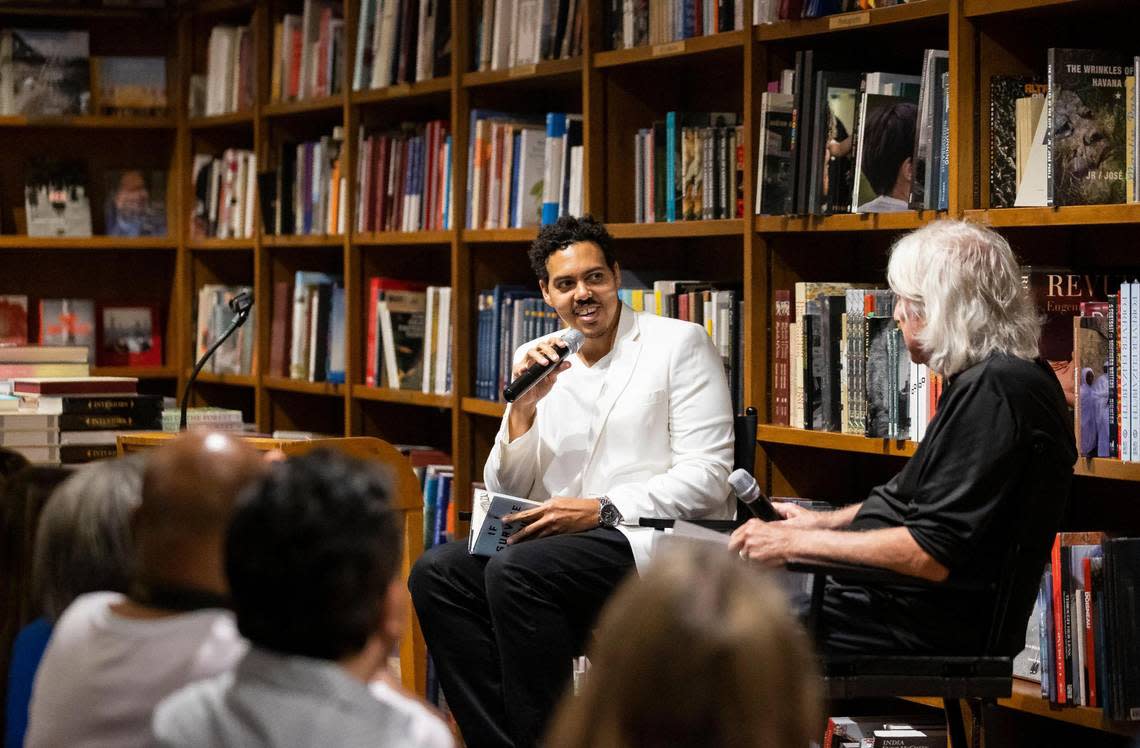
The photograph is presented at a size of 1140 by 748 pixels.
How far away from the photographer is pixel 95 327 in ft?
18.7

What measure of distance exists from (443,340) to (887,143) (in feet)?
5.45

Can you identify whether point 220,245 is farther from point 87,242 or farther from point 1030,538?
point 1030,538

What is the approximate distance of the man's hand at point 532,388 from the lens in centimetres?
304

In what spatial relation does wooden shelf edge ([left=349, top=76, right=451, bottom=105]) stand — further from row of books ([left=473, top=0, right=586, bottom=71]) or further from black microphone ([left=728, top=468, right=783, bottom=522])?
black microphone ([left=728, top=468, right=783, bottom=522])

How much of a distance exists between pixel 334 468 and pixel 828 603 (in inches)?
54.4

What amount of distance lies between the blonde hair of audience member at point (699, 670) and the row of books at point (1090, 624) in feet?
5.71

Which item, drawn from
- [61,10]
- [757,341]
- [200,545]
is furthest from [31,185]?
[200,545]

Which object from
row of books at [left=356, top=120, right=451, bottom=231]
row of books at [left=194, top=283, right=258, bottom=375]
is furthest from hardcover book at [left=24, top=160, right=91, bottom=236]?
row of books at [left=356, top=120, right=451, bottom=231]

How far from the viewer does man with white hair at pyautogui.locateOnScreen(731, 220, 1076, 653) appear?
230 cm

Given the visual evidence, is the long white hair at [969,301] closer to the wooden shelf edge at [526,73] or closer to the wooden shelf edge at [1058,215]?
the wooden shelf edge at [1058,215]

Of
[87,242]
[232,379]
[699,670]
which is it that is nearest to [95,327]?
[87,242]

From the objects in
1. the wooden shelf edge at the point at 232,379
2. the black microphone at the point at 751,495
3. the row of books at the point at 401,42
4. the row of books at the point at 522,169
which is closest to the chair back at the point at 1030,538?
the black microphone at the point at 751,495

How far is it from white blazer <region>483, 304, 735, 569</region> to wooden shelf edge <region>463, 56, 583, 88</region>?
0.90 m

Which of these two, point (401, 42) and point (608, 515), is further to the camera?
point (401, 42)
